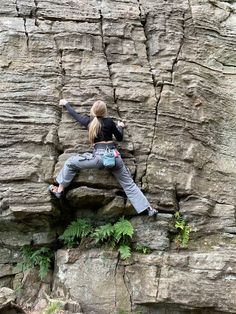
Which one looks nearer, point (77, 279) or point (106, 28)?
point (77, 279)

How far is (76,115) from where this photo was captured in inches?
422

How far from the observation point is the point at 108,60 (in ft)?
39.4

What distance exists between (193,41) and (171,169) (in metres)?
4.14

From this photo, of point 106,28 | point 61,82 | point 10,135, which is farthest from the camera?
point 106,28

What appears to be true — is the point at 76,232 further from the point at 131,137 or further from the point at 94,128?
the point at 131,137

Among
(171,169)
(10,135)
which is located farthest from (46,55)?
(171,169)

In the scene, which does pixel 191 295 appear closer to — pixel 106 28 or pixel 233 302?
pixel 233 302

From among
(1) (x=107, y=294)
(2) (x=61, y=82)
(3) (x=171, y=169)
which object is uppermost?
(2) (x=61, y=82)

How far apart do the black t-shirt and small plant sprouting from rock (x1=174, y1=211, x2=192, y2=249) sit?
8.13 ft

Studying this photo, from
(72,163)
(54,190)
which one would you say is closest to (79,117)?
(72,163)

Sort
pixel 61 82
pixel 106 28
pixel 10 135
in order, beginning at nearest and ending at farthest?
pixel 10 135 < pixel 61 82 < pixel 106 28

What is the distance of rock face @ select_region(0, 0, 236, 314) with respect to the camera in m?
10.1

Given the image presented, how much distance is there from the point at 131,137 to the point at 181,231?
2705mm

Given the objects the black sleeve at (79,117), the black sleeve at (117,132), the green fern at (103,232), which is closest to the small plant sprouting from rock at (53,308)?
the green fern at (103,232)
